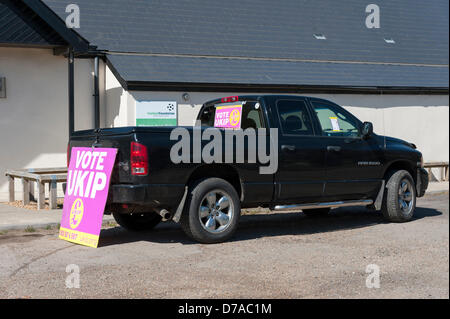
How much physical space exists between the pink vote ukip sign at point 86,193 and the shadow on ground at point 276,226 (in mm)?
346

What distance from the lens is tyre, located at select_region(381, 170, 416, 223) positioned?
1059cm

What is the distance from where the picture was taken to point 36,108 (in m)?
15.3

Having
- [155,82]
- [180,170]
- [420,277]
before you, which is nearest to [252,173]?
[180,170]

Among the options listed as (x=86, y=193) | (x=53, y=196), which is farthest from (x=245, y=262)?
(x=53, y=196)

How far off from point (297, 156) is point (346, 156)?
0.98m

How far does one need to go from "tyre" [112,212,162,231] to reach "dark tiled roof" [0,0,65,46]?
5.91 m

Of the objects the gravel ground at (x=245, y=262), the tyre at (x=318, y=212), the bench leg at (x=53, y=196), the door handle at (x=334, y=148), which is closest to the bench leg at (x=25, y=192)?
the bench leg at (x=53, y=196)

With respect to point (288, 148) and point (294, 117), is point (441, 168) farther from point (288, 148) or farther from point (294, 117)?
point (288, 148)

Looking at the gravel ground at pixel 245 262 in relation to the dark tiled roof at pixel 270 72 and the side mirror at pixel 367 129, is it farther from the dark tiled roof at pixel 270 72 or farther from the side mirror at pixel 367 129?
the dark tiled roof at pixel 270 72

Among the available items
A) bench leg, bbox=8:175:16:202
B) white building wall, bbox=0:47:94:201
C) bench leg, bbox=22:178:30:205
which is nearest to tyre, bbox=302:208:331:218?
bench leg, bbox=22:178:30:205

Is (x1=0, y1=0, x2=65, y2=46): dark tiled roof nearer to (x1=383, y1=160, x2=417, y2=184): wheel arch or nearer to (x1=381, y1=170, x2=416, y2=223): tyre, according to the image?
(x1=383, y1=160, x2=417, y2=184): wheel arch

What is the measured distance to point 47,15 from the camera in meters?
14.0
